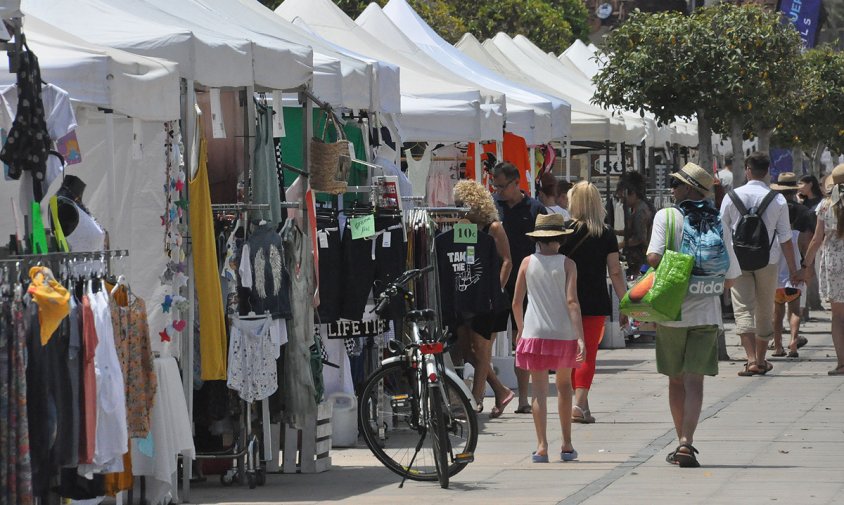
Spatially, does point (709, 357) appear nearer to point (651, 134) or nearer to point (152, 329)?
point (152, 329)

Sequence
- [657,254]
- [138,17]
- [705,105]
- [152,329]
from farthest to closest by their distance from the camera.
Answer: [705,105]
[657,254]
[138,17]
[152,329]

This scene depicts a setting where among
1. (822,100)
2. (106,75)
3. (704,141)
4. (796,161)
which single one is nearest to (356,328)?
(106,75)

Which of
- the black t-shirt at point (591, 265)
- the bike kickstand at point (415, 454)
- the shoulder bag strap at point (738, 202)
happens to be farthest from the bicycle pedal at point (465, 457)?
the shoulder bag strap at point (738, 202)

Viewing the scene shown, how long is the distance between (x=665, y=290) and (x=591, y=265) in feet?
7.06

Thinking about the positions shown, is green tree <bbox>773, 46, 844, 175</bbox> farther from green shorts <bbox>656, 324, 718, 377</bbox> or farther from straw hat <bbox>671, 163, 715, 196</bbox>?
green shorts <bbox>656, 324, 718, 377</bbox>

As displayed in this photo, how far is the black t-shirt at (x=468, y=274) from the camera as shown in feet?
42.1

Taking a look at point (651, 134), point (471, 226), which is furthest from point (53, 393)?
point (651, 134)

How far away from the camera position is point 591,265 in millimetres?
12680

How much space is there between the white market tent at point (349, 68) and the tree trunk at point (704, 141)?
429 inches

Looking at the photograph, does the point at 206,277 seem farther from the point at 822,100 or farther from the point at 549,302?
the point at 822,100

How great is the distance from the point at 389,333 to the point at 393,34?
24.0 feet

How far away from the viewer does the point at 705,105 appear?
22.9 m

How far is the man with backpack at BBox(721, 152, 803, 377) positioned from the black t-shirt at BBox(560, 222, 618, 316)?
11.4 ft

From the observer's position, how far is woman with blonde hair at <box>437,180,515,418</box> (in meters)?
12.9
